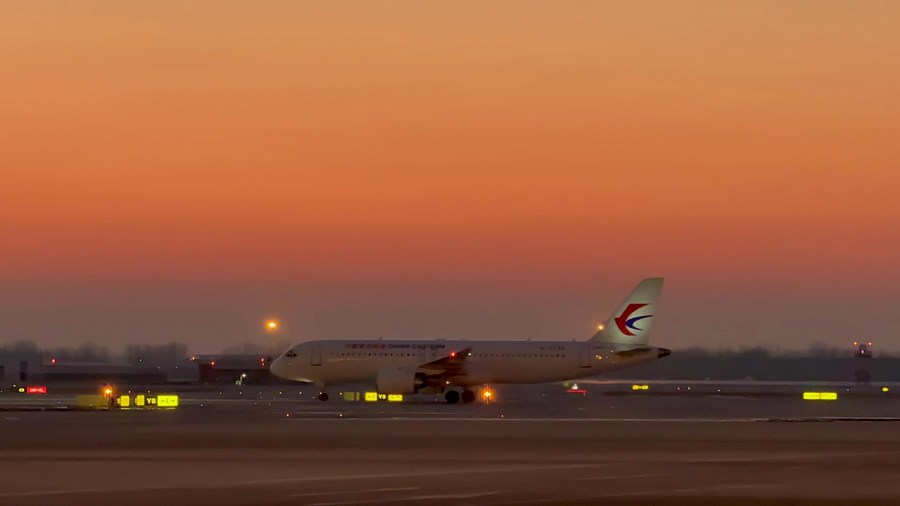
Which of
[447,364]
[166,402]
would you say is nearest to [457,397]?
[447,364]

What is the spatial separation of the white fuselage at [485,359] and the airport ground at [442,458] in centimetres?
1843

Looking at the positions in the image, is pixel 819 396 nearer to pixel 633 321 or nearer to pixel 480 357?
pixel 633 321

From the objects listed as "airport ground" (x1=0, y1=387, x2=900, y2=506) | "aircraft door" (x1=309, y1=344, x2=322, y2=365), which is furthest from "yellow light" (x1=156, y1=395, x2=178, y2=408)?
"aircraft door" (x1=309, y1=344, x2=322, y2=365)

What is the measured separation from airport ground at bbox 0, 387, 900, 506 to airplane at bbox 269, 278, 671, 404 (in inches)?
702

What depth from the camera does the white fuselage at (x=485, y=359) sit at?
71.7 meters

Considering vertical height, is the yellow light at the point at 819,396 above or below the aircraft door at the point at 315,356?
below

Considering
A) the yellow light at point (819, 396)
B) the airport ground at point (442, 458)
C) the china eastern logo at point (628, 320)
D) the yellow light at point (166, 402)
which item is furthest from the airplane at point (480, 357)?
the airport ground at point (442, 458)

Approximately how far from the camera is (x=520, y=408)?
2360 inches

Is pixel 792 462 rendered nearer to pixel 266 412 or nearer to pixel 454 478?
pixel 454 478

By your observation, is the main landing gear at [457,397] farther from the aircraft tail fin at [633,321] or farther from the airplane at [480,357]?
the aircraft tail fin at [633,321]

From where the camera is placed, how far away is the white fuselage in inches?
2822

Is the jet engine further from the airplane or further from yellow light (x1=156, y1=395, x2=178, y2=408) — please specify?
yellow light (x1=156, y1=395, x2=178, y2=408)

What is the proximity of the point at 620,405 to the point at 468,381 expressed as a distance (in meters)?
9.65

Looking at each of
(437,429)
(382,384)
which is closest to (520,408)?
(382,384)
